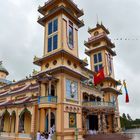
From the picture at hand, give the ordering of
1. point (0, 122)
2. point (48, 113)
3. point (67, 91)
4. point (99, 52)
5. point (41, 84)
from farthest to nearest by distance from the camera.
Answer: point (99, 52)
point (0, 122)
point (41, 84)
point (67, 91)
point (48, 113)

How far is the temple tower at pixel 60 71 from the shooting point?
22.9 m

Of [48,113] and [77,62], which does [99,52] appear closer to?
[77,62]

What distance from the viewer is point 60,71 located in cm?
2422

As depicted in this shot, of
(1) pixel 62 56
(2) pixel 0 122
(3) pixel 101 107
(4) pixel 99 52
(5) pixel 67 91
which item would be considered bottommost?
(2) pixel 0 122

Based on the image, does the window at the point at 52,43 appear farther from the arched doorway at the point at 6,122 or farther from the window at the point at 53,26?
the arched doorway at the point at 6,122

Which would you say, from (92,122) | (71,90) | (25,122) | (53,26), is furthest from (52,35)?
(92,122)

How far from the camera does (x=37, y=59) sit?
2728 cm

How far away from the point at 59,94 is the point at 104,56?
68.3 feet

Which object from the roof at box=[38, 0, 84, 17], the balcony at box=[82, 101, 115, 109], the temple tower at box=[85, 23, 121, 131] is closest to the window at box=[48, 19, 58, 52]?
the roof at box=[38, 0, 84, 17]

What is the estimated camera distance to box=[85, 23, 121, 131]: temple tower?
38.6 metres

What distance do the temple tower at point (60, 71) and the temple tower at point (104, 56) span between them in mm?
12395

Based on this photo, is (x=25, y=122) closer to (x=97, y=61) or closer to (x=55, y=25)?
(x=55, y=25)

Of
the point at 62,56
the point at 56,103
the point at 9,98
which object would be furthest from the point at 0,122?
the point at 62,56

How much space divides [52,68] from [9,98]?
644 inches
